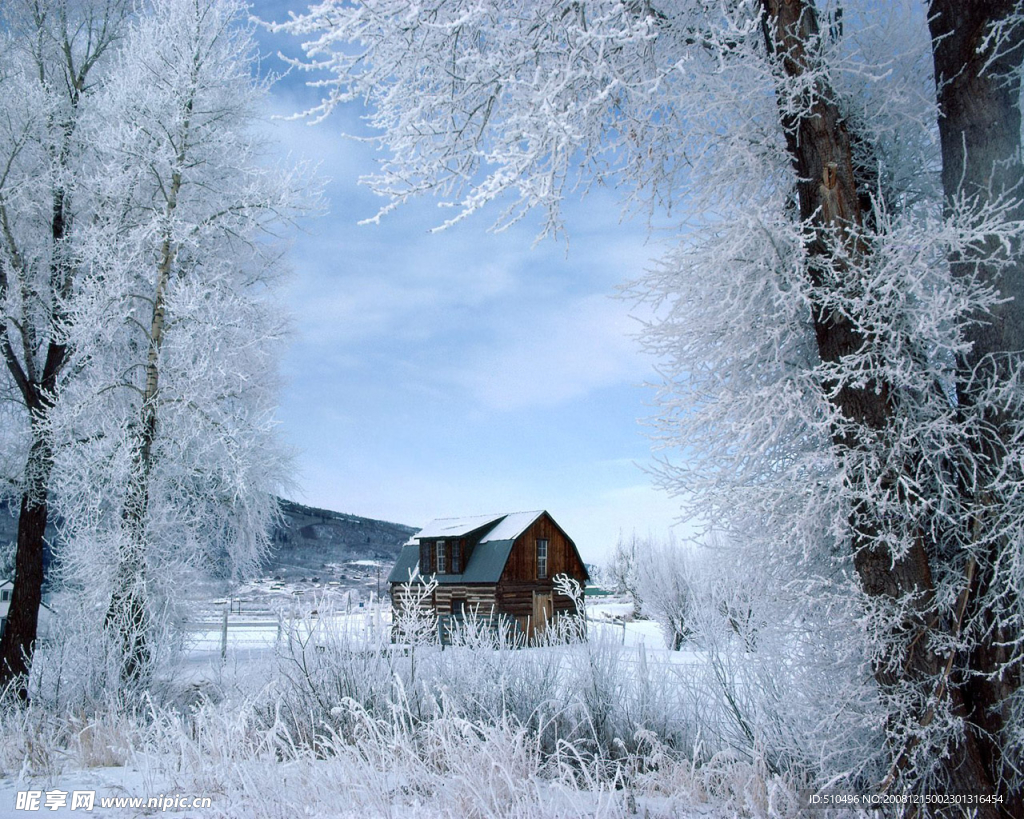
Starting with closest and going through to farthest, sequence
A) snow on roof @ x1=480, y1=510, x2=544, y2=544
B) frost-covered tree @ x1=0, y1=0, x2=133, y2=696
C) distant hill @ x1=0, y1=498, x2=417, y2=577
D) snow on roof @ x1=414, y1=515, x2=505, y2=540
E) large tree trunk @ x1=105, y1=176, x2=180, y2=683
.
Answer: large tree trunk @ x1=105, y1=176, x2=180, y2=683 → frost-covered tree @ x1=0, y1=0, x2=133, y2=696 → snow on roof @ x1=480, y1=510, x2=544, y2=544 → snow on roof @ x1=414, y1=515, x2=505, y2=540 → distant hill @ x1=0, y1=498, x2=417, y2=577

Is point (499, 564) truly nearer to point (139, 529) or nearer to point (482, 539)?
point (482, 539)

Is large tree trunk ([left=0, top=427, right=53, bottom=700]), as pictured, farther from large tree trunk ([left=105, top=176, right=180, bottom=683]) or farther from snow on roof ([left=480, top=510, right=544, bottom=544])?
snow on roof ([left=480, top=510, right=544, bottom=544])

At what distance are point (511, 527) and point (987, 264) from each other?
2203 cm

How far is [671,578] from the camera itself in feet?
81.4

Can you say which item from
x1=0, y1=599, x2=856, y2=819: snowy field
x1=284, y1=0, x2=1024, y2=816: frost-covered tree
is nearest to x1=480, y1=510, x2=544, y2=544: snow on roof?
x1=0, y1=599, x2=856, y2=819: snowy field

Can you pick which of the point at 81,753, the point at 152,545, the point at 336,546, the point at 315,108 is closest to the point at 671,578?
the point at 336,546

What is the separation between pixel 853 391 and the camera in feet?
13.1

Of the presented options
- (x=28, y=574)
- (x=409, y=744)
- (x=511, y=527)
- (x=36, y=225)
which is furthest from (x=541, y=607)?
(x=409, y=744)

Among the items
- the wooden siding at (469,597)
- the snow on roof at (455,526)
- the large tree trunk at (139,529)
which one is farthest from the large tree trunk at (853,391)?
the snow on roof at (455,526)

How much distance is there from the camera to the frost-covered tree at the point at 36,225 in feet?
33.9

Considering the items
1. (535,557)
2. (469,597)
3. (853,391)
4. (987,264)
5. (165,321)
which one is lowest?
(469,597)

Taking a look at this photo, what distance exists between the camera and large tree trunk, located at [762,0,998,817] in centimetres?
375

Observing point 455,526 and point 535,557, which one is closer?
point 535,557

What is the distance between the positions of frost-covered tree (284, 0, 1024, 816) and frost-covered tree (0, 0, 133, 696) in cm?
857
